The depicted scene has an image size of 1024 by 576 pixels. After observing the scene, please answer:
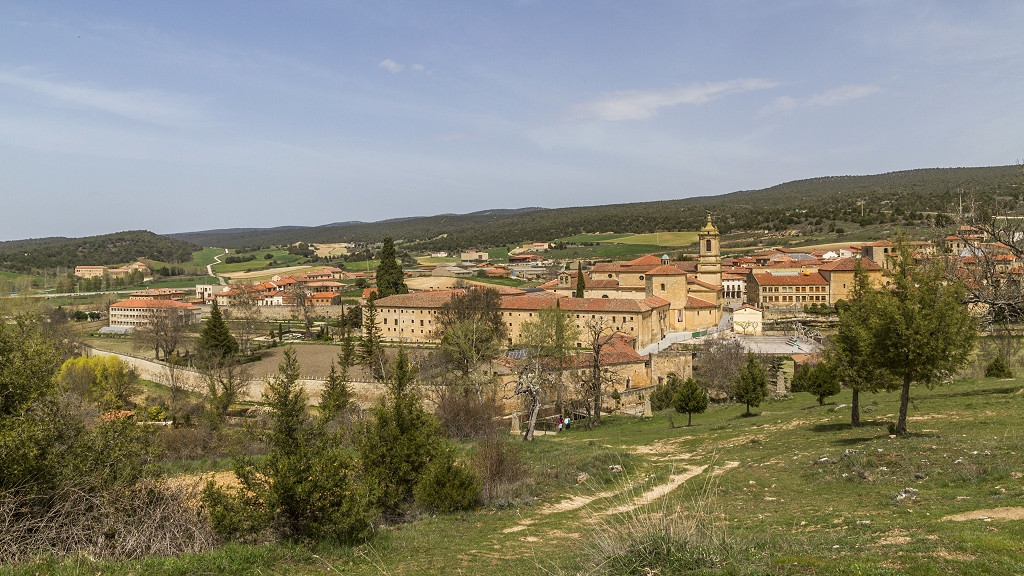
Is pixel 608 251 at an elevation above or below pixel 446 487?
above

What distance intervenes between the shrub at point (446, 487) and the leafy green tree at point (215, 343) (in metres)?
41.4

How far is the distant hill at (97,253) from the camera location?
447 ft

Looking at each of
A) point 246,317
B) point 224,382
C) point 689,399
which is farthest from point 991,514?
point 246,317

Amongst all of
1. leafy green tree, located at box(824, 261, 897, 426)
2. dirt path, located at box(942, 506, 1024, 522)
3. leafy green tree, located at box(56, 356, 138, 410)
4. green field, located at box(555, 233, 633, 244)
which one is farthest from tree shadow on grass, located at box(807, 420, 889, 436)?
green field, located at box(555, 233, 633, 244)

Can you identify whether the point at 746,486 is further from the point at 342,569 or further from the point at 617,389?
the point at 617,389

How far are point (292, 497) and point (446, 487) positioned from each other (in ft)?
11.7

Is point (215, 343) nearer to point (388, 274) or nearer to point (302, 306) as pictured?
point (388, 274)

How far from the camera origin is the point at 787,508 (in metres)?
10.5

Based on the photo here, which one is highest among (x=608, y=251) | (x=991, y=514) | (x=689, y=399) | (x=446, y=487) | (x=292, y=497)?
(x=608, y=251)

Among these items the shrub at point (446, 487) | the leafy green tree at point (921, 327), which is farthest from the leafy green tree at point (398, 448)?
the leafy green tree at point (921, 327)

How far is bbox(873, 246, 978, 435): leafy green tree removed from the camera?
46.2ft

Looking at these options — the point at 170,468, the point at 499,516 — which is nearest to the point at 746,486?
the point at 499,516

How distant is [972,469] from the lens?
10.3m

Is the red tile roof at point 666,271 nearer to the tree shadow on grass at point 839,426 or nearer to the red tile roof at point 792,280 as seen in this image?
the red tile roof at point 792,280
